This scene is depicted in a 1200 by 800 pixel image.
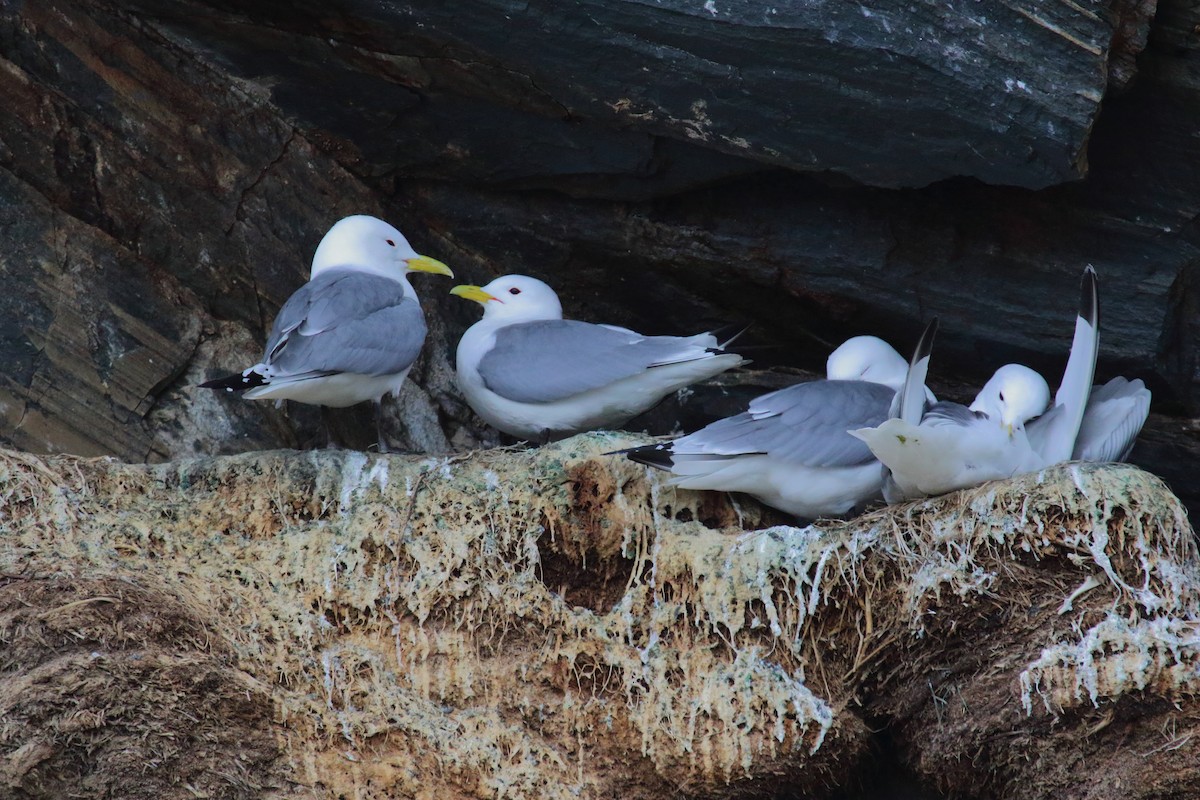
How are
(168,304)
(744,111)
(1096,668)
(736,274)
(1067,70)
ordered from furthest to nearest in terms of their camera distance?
(168,304) < (736,274) < (744,111) < (1067,70) < (1096,668)

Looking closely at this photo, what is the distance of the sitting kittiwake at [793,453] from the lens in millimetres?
3920

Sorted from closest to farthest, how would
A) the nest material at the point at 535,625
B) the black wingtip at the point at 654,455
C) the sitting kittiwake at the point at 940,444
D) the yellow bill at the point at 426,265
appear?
the nest material at the point at 535,625 → the sitting kittiwake at the point at 940,444 → the black wingtip at the point at 654,455 → the yellow bill at the point at 426,265

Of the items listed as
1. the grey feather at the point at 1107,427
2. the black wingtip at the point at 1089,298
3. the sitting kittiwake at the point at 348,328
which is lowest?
the sitting kittiwake at the point at 348,328

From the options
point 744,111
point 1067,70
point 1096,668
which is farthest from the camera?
point 744,111

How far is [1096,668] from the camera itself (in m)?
3.41

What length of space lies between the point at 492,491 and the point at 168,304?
63.1 inches

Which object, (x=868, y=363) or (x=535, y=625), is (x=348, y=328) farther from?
(x=868, y=363)

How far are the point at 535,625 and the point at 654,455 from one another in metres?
0.56

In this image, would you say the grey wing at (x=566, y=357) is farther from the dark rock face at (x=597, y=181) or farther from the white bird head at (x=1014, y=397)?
the white bird head at (x=1014, y=397)

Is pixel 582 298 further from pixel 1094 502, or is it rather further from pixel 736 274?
pixel 1094 502

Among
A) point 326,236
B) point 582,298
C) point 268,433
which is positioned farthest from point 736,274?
point 268,433

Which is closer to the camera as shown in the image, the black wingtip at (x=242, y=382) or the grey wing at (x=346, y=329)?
the black wingtip at (x=242, y=382)

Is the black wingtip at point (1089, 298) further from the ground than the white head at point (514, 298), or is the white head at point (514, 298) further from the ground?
the black wingtip at point (1089, 298)

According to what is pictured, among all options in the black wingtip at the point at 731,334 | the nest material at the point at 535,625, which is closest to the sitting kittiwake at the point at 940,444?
the nest material at the point at 535,625
